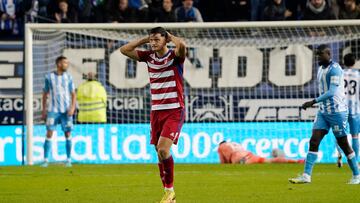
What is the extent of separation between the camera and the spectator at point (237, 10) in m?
24.2

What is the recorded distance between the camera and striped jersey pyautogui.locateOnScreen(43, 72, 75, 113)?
20109mm

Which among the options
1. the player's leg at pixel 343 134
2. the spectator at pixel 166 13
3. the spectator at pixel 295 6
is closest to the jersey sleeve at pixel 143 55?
the player's leg at pixel 343 134

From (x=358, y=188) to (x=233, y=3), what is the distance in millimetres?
11778

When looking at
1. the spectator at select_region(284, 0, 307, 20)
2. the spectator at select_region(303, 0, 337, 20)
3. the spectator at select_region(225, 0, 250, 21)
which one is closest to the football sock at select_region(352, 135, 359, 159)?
the spectator at select_region(303, 0, 337, 20)

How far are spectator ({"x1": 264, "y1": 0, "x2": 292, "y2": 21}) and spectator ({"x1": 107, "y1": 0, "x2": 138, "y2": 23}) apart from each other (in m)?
3.04

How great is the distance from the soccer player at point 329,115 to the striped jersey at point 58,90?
714 cm

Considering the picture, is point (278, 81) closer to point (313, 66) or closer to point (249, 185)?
point (313, 66)

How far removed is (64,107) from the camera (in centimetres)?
2019

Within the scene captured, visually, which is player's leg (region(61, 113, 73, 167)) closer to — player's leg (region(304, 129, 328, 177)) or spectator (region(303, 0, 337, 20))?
spectator (region(303, 0, 337, 20))

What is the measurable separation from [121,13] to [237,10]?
294cm

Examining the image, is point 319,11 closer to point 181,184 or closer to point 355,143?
point 355,143

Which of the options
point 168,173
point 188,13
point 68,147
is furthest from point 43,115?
point 168,173

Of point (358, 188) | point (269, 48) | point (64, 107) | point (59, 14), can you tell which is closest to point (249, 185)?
point (358, 188)

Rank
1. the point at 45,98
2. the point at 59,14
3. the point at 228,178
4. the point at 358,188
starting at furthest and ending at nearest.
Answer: the point at 59,14, the point at 45,98, the point at 228,178, the point at 358,188
